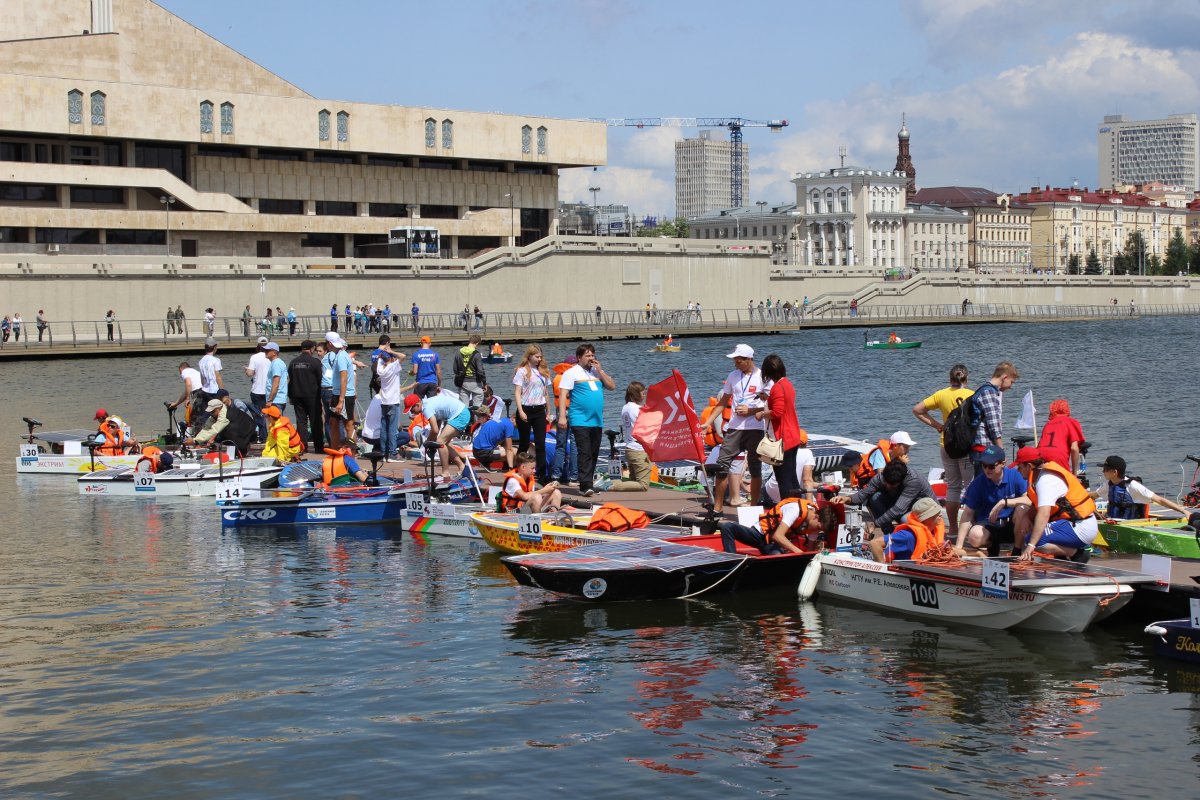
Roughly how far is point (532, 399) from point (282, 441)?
6.13 metres

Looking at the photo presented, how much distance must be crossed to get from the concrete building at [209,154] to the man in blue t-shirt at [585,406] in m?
62.2

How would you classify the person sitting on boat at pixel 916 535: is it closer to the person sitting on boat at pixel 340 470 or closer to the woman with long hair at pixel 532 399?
the woman with long hair at pixel 532 399

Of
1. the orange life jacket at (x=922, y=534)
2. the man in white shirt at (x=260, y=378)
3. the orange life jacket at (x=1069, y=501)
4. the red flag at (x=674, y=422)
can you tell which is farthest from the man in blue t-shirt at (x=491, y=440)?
the orange life jacket at (x=1069, y=501)

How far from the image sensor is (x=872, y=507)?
15742 millimetres

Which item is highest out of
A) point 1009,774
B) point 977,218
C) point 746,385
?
point 977,218

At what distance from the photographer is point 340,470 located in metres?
21.8

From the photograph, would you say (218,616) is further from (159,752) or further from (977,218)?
(977,218)

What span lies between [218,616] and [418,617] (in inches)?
88.0

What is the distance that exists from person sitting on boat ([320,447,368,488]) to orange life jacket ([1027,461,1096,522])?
35.5ft

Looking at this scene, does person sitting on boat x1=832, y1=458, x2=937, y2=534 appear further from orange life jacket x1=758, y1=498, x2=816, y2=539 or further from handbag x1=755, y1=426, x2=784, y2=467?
handbag x1=755, y1=426, x2=784, y2=467

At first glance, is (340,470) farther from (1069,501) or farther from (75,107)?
(75,107)

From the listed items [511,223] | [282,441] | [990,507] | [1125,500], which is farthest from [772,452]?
[511,223]

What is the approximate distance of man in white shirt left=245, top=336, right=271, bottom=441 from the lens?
2609cm

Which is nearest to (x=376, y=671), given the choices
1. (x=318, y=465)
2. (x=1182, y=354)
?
(x=318, y=465)
